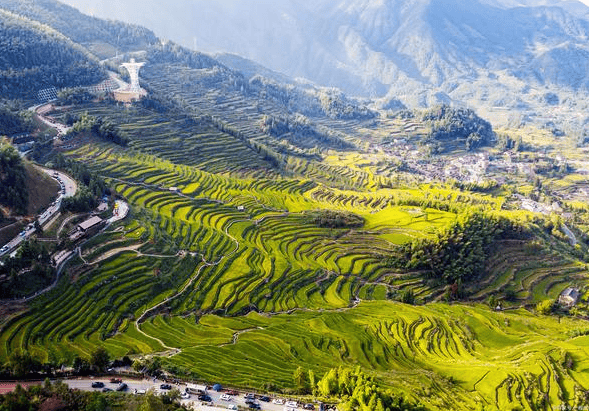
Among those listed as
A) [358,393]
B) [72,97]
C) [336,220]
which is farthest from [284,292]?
[72,97]

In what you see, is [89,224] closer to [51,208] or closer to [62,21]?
[51,208]

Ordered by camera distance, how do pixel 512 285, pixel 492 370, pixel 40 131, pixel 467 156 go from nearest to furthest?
pixel 492 370 → pixel 512 285 → pixel 40 131 → pixel 467 156

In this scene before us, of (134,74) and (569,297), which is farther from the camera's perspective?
(134,74)

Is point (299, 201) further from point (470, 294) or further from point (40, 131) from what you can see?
point (40, 131)

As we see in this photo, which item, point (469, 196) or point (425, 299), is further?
point (469, 196)

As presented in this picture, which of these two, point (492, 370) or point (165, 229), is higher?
point (492, 370)

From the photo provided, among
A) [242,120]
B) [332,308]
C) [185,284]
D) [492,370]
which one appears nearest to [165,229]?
[185,284]

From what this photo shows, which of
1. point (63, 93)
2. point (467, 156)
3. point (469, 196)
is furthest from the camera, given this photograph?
point (467, 156)
